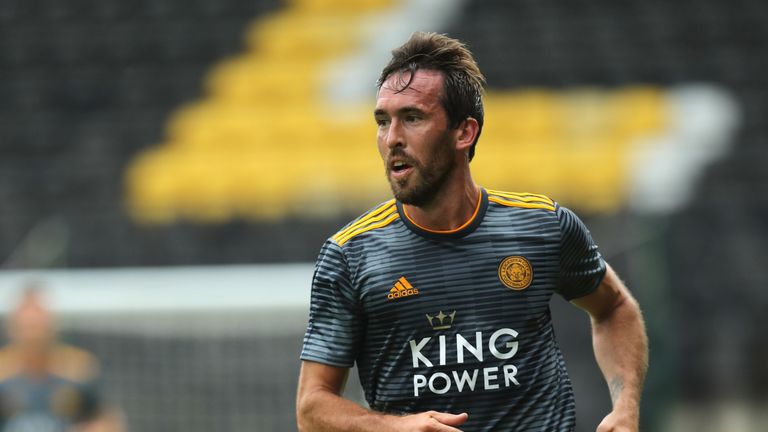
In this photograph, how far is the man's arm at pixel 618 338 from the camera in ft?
11.1

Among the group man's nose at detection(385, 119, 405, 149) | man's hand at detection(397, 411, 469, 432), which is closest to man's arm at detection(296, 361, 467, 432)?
man's hand at detection(397, 411, 469, 432)

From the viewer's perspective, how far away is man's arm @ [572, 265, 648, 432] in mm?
3381

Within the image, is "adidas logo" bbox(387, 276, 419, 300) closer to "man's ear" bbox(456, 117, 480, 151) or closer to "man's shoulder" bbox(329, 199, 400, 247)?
"man's shoulder" bbox(329, 199, 400, 247)

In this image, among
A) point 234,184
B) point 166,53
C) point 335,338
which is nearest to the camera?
point 335,338

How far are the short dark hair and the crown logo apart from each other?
0.48m

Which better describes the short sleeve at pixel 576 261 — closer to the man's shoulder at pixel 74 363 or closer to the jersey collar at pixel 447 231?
the jersey collar at pixel 447 231

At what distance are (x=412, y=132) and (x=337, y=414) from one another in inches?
28.5

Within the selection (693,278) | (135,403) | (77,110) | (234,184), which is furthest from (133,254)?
(693,278)

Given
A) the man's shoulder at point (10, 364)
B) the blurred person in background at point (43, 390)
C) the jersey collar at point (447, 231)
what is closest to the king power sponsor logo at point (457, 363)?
the jersey collar at point (447, 231)

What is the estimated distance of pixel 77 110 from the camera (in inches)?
524

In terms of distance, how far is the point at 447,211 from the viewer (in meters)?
3.21

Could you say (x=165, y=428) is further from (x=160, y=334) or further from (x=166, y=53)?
(x=166, y=53)

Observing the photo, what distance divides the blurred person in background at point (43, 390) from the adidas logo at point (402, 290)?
470 centimetres

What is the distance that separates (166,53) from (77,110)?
4.24 ft
